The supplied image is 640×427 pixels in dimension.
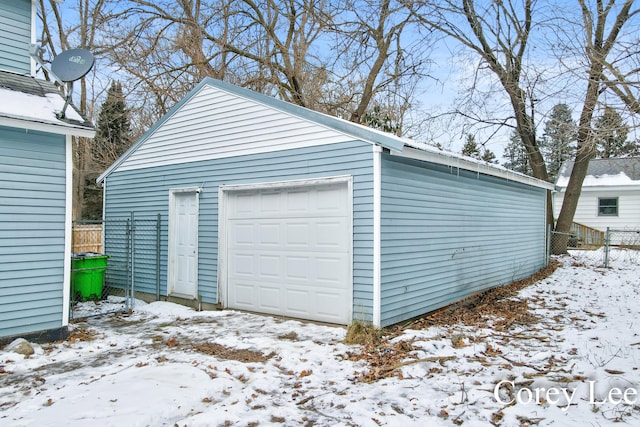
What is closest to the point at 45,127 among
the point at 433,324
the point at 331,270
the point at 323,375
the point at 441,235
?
the point at 331,270

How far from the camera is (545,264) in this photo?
13.9 meters

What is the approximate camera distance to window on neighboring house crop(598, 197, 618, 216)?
21453 millimetres

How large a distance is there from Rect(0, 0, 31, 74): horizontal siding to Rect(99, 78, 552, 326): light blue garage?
2791 millimetres

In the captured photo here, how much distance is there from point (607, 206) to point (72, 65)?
23.0m

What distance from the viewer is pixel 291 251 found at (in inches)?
297

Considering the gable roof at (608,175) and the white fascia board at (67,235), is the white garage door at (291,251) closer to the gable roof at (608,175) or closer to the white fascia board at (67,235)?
the white fascia board at (67,235)

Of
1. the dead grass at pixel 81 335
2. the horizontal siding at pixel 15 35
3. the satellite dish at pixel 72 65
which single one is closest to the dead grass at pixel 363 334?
the dead grass at pixel 81 335

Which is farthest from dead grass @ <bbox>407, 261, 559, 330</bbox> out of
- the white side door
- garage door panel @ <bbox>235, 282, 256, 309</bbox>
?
the white side door

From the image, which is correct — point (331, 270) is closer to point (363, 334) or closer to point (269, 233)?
point (363, 334)

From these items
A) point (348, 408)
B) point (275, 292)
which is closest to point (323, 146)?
point (275, 292)

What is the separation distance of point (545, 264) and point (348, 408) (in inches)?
471

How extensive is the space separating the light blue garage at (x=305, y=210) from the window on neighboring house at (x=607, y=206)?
14449 millimetres

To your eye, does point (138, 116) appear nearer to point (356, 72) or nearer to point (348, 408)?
point (356, 72)

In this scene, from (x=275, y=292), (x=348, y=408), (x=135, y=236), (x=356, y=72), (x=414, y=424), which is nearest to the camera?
(x=414, y=424)
